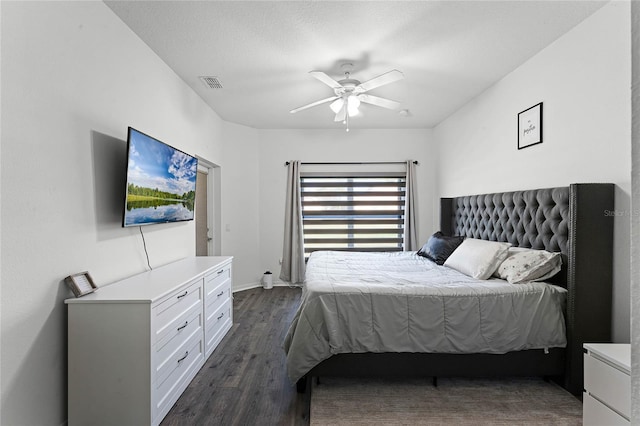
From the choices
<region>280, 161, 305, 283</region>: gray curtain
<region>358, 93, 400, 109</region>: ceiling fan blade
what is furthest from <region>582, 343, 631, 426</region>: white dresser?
<region>280, 161, 305, 283</region>: gray curtain

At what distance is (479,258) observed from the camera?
9.41 feet

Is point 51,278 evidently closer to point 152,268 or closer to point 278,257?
point 152,268

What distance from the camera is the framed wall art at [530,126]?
111 inches

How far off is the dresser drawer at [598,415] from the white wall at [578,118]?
0.77m

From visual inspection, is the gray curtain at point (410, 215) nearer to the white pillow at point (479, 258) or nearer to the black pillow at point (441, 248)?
the black pillow at point (441, 248)

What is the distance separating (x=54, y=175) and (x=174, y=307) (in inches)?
41.2

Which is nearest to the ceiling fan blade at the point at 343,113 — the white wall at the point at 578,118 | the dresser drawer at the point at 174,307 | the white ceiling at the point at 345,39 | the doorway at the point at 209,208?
the white ceiling at the point at 345,39

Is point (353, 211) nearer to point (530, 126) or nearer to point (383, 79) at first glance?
point (383, 79)

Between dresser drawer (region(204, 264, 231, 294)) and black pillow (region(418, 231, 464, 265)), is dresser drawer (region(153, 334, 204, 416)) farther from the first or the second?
black pillow (region(418, 231, 464, 265))

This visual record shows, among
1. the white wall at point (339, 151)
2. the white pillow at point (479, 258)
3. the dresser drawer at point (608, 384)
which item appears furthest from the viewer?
the white wall at point (339, 151)

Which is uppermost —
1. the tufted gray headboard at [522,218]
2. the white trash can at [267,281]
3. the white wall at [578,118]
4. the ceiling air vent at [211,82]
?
the ceiling air vent at [211,82]

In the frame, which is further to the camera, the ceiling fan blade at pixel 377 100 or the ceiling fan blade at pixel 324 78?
the ceiling fan blade at pixel 377 100

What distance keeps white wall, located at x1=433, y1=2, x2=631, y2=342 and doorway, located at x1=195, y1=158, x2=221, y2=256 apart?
11.9 feet

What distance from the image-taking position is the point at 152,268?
2762 millimetres
